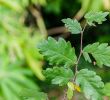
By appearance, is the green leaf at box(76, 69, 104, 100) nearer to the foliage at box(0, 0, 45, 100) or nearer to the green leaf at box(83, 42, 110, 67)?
the green leaf at box(83, 42, 110, 67)

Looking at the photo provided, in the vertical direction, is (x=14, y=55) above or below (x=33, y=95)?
below

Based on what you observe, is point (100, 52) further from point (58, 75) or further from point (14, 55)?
point (14, 55)

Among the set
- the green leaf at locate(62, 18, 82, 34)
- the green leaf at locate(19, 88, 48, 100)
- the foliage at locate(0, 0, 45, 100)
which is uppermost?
the green leaf at locate(62, 18, 82, 34)

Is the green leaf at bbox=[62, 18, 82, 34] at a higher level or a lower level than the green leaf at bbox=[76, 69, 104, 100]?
higher

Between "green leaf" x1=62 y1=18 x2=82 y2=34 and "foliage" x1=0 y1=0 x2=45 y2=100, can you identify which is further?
"foliage" x1=0 y1=0 x2=45 y2=100

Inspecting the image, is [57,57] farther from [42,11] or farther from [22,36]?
[42,11]

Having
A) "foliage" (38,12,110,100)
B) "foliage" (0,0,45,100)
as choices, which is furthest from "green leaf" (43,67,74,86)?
"foliage" (0,0,45,100)

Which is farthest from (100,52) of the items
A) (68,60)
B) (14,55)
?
(14,55)
